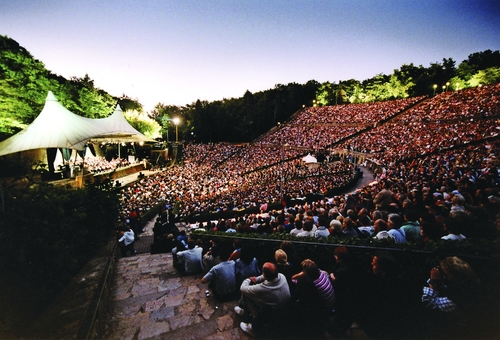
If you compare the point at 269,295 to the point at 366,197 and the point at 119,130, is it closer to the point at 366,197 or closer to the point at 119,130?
the point at 366,197

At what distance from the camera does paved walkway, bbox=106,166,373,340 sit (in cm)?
270

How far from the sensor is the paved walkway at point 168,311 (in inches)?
106

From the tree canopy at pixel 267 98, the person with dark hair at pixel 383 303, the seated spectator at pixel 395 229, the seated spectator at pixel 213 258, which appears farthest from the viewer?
the tree canopy at pixel 267 98

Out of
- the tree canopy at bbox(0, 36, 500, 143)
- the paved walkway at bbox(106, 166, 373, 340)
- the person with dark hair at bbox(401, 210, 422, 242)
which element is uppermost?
the tree canopy at bbox(0, 36, 500, 143)

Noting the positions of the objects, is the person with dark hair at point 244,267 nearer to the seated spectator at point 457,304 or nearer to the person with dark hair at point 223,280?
the person with dark hair at point 223,280

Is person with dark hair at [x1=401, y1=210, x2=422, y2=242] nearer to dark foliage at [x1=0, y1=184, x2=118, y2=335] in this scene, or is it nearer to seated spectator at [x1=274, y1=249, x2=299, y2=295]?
seated spectator at [x1=274, y1=249, x2=299, y2=295]

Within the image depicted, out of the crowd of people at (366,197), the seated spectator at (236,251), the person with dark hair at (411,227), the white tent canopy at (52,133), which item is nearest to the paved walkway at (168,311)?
the crowd of people at (366,197)

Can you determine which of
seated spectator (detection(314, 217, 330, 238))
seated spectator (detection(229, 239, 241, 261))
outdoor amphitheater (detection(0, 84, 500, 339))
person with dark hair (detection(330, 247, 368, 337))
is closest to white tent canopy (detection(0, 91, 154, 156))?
outdoor amphitheater (detection(0, 84, 500, 339))

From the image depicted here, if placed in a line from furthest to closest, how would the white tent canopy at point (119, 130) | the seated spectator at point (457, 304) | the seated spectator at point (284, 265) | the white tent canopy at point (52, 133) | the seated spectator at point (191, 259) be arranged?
the white tent canopy at point (119, 130) < the white tent canopy at point (52, 133) < the seated spectator at point (191, 259) < the seated spectator at point (284, 265) < the seated spectator at point (457, 304)

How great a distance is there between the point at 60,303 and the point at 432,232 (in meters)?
4.96

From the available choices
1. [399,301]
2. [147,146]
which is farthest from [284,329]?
[147,146]

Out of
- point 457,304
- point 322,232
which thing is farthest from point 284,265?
point 457,304

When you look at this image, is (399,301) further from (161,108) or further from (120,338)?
Result: (161,108)

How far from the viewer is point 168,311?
318cm
